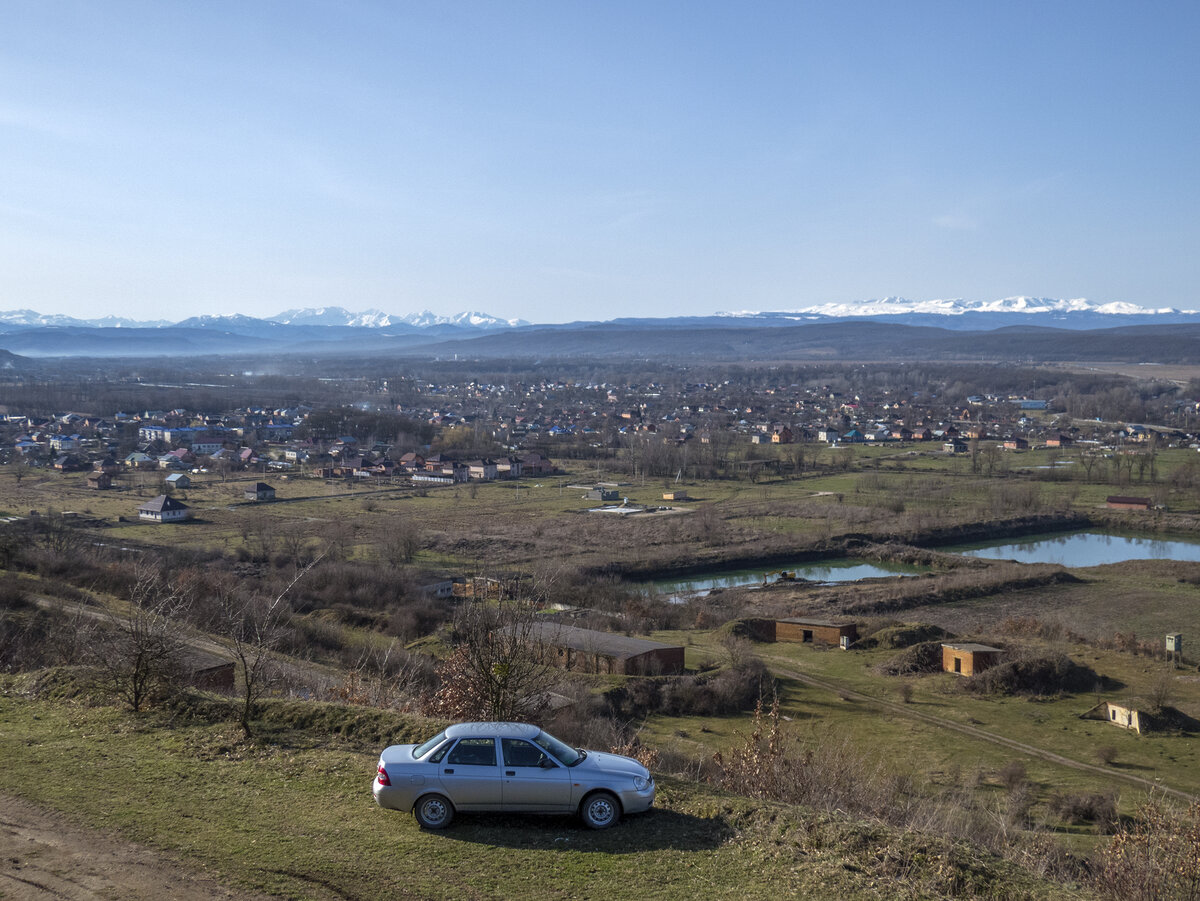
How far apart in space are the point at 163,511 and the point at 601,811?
30905mm

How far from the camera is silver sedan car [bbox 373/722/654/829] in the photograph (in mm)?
5203

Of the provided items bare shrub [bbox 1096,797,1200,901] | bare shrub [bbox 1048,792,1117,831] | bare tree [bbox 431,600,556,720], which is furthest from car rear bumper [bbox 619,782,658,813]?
bare shrub [bbox 1048,792,1117,831]

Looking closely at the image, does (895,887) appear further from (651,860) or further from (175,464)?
(175,464)

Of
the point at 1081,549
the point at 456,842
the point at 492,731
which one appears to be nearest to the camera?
the point at 456,842

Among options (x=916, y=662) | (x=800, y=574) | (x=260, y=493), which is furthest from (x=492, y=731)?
(x=260, y=493)

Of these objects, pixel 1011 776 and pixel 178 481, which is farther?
pixel 178 481

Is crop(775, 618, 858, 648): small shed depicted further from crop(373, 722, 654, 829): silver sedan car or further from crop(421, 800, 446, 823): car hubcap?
crop(421, 800, 446, 823): car hubcap

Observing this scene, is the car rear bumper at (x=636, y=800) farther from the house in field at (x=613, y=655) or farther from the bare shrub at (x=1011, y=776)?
the house in field at (x=613, y=655)

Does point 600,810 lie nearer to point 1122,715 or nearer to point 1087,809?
point 1087,809

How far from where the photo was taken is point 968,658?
16719 millimetres

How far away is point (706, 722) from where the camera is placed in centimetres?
1420

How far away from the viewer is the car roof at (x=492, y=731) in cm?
528

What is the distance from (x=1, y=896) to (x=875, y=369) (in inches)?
5445

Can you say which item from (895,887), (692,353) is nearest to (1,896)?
(895,887)
